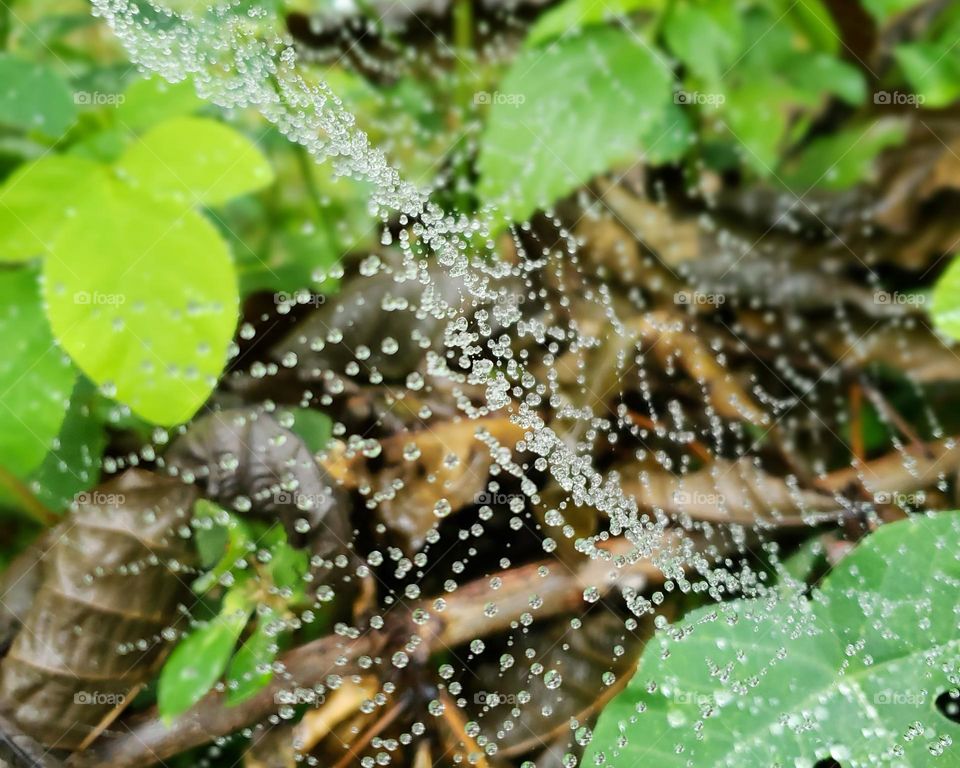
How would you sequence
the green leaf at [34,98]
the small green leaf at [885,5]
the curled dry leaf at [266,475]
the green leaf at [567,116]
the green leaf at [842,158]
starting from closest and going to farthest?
the curled dry leaf at [266,475]
the green leaf at [34,98]
the green leaf at [567,116]
the small green leaf at [885,5]
the green leaf at [842,158]

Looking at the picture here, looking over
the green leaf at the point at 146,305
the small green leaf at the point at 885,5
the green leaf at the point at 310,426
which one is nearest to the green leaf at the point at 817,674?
the green leaf at the point at 310,426

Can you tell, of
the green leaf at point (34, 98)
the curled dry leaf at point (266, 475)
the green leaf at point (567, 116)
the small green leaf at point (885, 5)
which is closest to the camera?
the curled dry leaf at point (266, 475)

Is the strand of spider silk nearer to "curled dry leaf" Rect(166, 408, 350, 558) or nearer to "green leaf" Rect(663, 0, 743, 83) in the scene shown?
"curled dry leaf" Rect(166, 408, 350, 558)

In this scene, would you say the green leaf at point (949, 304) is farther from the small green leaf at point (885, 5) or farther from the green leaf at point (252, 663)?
the green leaf at point (252, 663)

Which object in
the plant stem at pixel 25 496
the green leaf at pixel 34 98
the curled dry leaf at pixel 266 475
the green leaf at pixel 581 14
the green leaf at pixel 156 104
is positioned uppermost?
the green leaf at pixel 581 14

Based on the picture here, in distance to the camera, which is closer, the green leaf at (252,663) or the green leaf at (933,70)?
the green leaf at (252,663)

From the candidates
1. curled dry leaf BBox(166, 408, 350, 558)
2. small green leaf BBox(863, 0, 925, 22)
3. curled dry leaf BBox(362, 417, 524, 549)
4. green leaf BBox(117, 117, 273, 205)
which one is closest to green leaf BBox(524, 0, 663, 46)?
small green leaf BBox(863, 0, 925, 22)

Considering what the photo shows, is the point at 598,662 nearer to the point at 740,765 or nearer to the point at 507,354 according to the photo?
the point at 740,765

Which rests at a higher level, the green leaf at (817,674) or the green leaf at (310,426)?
the green leaf at (817,674)

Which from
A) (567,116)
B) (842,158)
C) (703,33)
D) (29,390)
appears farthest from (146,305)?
(842,158)
